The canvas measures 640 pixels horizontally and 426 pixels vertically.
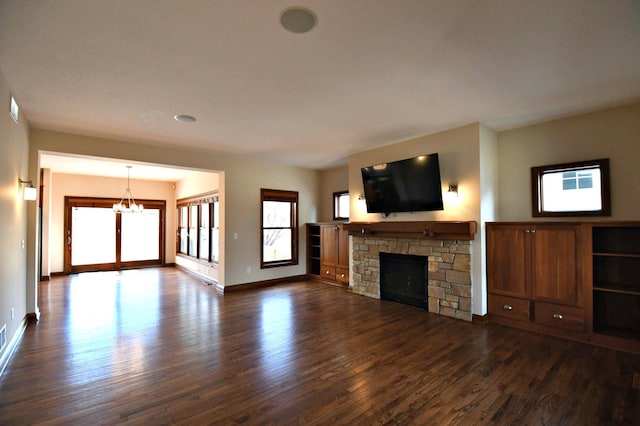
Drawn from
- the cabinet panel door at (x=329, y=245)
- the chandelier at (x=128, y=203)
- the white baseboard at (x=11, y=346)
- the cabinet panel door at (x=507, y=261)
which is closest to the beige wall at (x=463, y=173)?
the cabinet panel door at (x=507, y=261)

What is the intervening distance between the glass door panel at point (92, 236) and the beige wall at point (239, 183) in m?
5.04

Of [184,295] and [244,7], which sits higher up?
[244,7]

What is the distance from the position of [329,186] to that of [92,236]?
7.08 metres

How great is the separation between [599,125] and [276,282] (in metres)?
6.13

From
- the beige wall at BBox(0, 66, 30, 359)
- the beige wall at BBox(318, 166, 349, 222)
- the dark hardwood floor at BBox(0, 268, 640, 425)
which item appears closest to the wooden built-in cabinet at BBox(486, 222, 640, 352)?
the dark hardwood floor at BBox(0, 268, 640, 425)

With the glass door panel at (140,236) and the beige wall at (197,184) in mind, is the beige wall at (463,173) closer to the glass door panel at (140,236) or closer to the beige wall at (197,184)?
the beige wall at (197,184)

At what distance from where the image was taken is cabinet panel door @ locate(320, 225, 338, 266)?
6.74 m

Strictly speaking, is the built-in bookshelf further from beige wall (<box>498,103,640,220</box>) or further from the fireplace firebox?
the fireplace firebox

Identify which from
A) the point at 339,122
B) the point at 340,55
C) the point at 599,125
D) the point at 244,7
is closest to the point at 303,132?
the point at 339,122

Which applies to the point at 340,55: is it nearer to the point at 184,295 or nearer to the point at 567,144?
the point at 567,144

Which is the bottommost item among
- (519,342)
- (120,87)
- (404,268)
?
(519,342)

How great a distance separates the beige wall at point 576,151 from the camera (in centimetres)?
355

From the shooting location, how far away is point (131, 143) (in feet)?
16.7

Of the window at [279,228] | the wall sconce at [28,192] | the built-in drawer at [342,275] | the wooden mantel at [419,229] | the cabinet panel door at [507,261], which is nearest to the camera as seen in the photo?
the wall sconce at [28,192]
